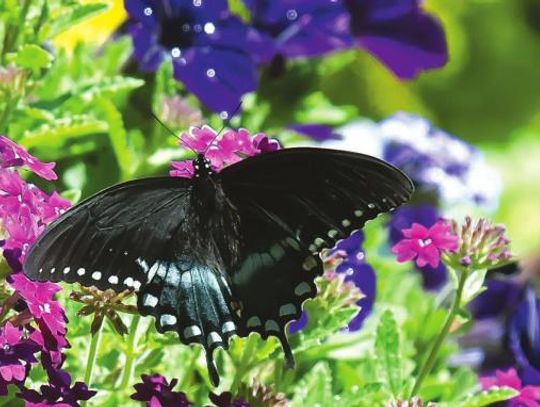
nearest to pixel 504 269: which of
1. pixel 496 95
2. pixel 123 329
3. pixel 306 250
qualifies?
pixel 306 250

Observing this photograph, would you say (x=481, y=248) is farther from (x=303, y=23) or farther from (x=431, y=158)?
(x=431, y=158)

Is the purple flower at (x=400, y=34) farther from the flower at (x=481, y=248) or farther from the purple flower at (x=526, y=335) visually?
the flower at (x=481, y=248)

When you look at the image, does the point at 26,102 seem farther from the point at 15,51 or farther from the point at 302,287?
the point at 302,287

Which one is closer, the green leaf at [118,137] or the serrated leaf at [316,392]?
the serrated leaf at [316,392]

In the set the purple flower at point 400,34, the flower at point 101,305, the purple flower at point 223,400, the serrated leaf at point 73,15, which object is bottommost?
the purple flower at point 223,400

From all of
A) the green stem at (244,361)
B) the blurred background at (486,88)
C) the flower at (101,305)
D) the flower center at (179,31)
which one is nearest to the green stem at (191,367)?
the green stem at (244,361)

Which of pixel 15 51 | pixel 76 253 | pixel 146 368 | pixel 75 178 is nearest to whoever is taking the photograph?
pixel 76 253

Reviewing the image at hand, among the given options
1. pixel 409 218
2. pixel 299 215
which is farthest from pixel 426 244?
pixel 409 218
